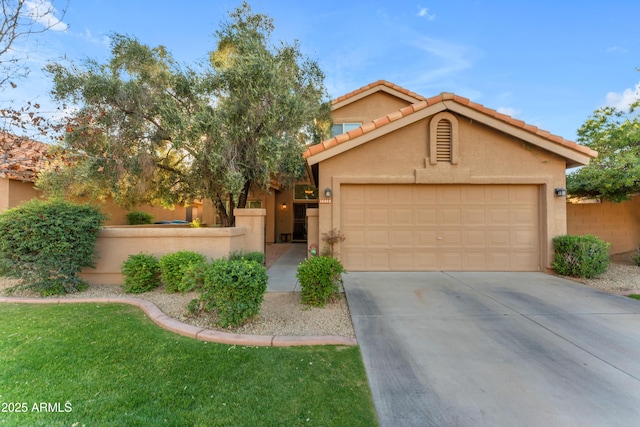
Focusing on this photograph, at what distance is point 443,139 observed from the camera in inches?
314

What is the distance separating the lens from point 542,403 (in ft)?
8.61

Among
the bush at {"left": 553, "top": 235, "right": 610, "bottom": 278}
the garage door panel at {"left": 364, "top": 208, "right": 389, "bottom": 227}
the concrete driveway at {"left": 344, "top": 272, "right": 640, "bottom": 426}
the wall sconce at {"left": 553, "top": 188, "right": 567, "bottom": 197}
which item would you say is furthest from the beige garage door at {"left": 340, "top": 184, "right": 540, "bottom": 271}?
the concrete driveway at {"left": 344, "top": 272, "right": 640, "bottom": 426}

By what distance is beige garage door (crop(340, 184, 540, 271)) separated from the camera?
316 inches

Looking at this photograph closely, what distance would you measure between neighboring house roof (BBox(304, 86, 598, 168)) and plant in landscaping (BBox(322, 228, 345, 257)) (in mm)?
2093

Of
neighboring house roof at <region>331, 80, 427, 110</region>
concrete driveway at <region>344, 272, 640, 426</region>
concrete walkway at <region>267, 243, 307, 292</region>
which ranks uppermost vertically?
neighboring house roof at <region>331, 80, 427, 110</region>

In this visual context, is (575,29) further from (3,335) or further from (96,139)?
(3,335)

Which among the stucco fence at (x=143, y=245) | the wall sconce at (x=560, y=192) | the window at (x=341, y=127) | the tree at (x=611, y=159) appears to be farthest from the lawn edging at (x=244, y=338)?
the window at (x=341, y=127)

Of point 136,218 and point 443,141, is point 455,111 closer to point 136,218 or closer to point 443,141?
point 443,141

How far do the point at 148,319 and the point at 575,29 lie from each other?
15.8 metres

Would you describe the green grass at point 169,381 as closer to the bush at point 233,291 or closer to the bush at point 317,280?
the bush at point 233,291

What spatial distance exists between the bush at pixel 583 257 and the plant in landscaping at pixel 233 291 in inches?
321

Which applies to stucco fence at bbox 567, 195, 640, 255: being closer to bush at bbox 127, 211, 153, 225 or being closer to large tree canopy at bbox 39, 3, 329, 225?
large tree canopy at bbox 39, 3, 329, 225

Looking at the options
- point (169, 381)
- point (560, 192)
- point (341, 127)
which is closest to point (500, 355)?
point (169, 381)

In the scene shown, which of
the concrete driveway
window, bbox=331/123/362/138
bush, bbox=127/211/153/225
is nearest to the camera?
the concrete driveway
